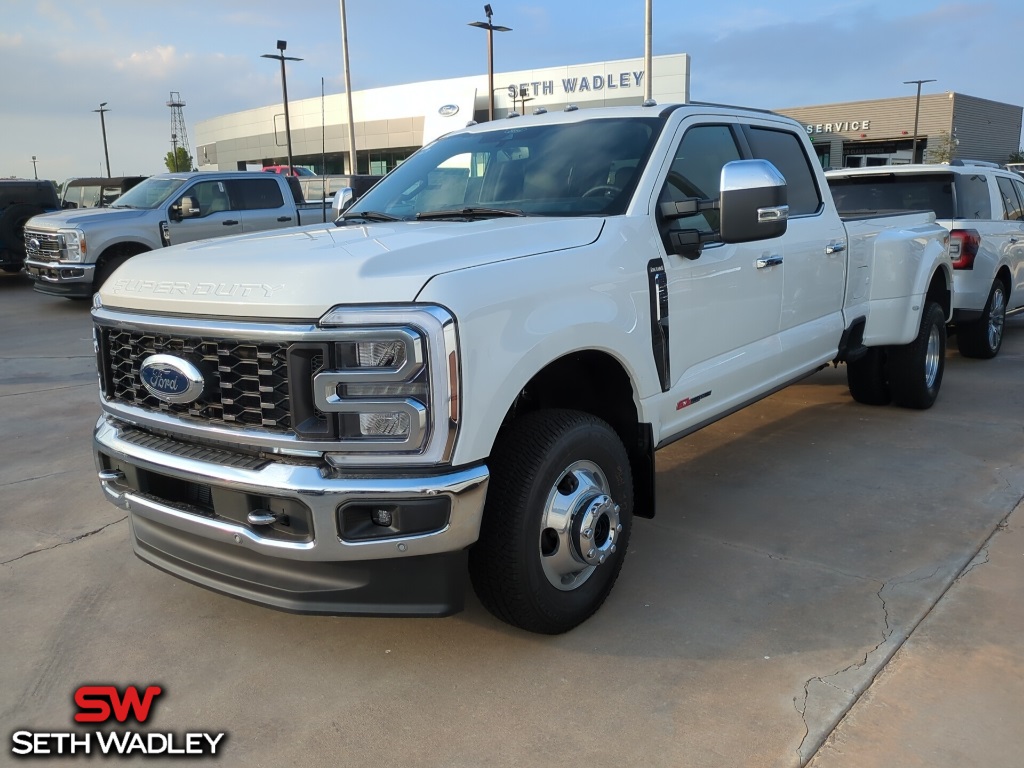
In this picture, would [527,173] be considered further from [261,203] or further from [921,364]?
[261,203]

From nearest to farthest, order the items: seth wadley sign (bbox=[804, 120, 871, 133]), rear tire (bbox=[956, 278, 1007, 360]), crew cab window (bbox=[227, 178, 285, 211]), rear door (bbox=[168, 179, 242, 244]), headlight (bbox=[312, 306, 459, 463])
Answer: headlight (bbox=[312, 306, 459, 463]), rear tire (bbox=[956, 278, 1007, 360]), rear door (bbox=[168, 179, 242, 244]), crew cab window (bbox=[227, 178, 285, 211]), seth wadley sign (bbox=[804, 120, 871, 133])

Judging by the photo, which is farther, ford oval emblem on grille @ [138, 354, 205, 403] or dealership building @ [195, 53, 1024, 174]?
dealership building @ [195, 53, 1024, 174]

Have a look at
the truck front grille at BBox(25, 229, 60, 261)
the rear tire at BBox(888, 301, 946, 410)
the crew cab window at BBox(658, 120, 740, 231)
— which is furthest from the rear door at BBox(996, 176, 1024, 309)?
the truck front grille at BBox(25, 229, 60, 261)

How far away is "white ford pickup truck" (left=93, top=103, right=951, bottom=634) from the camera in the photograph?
2541mm

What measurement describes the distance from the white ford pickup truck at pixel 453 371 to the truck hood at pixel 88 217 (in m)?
9.19

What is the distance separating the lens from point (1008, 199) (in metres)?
8.48

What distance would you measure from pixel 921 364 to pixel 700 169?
2.86m

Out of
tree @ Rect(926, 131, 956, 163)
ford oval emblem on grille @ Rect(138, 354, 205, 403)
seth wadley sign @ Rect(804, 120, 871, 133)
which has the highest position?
seth wadley sign @ Rect(804, 120, 871, 133)

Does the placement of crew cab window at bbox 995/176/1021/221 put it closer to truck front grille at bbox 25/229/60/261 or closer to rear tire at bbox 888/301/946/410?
rear tire at bbox 888/301/946/410

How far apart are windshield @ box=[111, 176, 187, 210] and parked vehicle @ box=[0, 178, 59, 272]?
10.8ft

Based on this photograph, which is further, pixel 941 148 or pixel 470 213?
pixel 941 148

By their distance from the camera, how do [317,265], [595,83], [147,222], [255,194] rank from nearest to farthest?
1. [317,265]
2. [147,222]
3. [255,194]
4. [595,83]

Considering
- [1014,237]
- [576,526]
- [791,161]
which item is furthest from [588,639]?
[1014,237]

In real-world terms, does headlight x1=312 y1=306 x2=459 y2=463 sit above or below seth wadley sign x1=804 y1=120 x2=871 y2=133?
below
